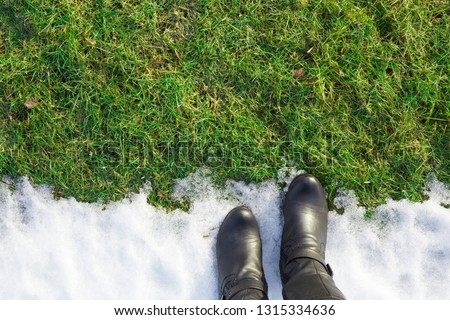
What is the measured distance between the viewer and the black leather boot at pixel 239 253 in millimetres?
2197

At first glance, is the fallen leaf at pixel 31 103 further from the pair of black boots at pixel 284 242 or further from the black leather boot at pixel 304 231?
the black leather boot at pixel 304 231

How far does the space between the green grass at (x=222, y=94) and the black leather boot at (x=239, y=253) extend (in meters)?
0.22

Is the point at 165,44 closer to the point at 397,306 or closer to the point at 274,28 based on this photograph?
the point at 274,28

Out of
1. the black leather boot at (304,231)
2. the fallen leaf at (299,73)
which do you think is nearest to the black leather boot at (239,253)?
the black leather boot at (304,231)

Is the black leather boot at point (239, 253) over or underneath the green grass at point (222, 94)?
underneath

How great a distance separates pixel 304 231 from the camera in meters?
2.23

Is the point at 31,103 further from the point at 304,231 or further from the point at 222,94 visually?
the point at 304,231

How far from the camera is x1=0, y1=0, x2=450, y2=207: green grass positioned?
224 centimetres

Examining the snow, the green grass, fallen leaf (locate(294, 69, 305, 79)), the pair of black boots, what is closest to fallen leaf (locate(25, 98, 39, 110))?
the green grass

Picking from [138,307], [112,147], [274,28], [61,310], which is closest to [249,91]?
[274,28]

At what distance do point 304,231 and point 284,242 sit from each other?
0.12 m

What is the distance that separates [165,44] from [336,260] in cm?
143

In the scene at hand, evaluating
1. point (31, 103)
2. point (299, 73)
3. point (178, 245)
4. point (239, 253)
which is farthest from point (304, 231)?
point (31, 103)

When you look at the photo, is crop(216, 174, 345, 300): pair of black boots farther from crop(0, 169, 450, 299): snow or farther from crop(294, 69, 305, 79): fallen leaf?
crop(294, 69, 305, 79): fallen leaf
